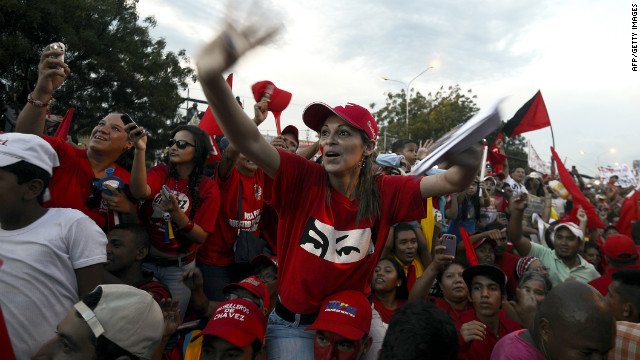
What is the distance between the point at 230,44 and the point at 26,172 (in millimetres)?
1480

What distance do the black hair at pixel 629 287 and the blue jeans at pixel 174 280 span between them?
147 inches

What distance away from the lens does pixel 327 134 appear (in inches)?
98.1

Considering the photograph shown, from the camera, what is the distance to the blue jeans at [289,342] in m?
2.30

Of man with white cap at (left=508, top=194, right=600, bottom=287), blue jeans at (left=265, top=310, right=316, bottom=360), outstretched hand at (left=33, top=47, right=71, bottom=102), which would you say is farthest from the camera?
man with white cap at (left=508, top=194, right=600, bottom=287)

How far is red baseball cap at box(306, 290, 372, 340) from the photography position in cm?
215

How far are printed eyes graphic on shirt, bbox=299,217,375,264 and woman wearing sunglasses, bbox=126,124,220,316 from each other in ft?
4.85

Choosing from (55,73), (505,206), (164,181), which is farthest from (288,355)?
(505,206)

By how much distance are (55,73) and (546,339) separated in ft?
11.9

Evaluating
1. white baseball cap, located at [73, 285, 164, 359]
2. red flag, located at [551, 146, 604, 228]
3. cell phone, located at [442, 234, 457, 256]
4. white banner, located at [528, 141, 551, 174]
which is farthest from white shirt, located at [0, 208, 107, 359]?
white banner, located at [528, 141, 551, 174]

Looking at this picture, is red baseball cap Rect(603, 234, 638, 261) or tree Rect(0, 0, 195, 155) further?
tree Rect(0, 0, 195, 155)

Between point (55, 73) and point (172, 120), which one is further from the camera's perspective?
point (172, 120)

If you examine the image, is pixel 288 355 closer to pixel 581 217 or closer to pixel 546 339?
pixel 546 339

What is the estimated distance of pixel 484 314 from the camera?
150 inches

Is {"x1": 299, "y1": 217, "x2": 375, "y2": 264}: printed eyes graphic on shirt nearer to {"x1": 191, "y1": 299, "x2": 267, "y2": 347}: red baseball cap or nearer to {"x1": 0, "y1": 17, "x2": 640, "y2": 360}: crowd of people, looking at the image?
{"x1": 0, "y1": 17, "x2": 640, "y2": 360}: crowd of people
